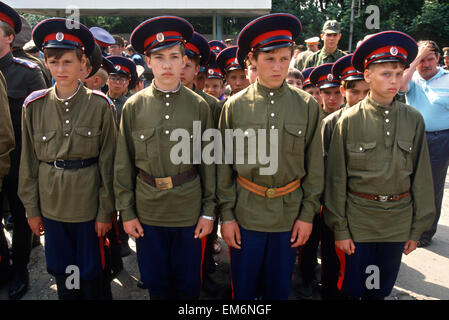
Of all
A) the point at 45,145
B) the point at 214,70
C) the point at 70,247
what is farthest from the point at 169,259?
the point at 214,70

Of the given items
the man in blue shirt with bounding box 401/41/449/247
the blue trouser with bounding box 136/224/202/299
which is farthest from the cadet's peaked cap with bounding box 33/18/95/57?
the man in blue shirt with bounding box 401/41/449/247

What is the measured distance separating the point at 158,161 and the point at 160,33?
2.83 feet

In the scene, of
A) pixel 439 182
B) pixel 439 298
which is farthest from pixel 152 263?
pixel 439 182

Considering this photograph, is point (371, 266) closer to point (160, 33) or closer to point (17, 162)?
point (160, 33)

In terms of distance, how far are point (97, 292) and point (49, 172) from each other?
971mm

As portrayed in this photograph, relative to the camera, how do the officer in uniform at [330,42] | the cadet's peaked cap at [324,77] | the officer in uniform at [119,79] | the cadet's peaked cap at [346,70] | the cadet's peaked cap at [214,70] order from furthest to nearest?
1. the officer in uniform at [330,42]
2. the cadet's peaked cap at [214,70]
3. the officer in uniform at [119,79]
4. the cadet's peaked cap at [324,77]
5. the cadet's peaked cap at [346,70]

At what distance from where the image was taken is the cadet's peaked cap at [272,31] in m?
2.21

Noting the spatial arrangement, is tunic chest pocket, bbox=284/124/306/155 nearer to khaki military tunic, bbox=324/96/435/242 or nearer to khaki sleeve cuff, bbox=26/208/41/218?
khaki military tunic, bbox=324/96/435/242

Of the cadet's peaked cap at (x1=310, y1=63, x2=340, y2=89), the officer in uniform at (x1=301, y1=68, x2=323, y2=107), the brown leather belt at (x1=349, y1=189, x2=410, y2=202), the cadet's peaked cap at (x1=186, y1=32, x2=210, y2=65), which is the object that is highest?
the cadet's peaked cap at (x1=186, y1=32, x2=210, y2=65)

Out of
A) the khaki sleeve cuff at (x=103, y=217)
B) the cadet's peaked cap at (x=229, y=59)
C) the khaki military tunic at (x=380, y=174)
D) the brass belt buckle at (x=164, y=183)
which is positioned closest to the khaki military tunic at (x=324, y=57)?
the cadet's peaked cap at (x=229, y=59)

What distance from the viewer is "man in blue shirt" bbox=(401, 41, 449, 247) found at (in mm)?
3971

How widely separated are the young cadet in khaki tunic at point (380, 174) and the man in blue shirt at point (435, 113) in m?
1.80

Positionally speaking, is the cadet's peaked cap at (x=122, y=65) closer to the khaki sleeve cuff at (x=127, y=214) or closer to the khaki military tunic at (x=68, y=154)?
the khaki military tunic at (x=68, y=154)

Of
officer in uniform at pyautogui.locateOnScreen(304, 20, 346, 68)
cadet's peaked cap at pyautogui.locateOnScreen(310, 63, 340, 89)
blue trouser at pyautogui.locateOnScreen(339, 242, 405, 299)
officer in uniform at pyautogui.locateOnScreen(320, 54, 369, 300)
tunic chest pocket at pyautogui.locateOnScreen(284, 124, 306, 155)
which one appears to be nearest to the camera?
tunic chest pocket at pyautogui.locateOnScreen(284, 124, 306, 155)
